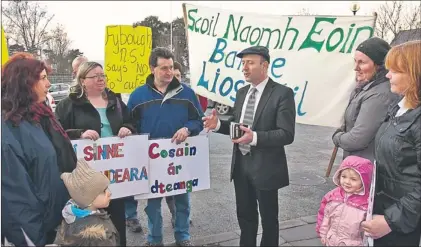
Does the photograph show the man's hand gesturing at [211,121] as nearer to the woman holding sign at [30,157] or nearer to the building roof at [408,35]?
the woman holding sign at [30,157]

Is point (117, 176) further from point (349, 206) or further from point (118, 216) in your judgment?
point (349, 206)

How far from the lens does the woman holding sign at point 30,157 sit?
2.09m

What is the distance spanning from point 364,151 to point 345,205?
59cm

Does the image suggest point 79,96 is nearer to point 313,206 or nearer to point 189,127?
point 189,127

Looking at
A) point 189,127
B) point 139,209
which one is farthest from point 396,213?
point 139,209

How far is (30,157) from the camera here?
217 centimetres

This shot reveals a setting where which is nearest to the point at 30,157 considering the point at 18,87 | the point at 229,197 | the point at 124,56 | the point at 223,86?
the point at 18,87

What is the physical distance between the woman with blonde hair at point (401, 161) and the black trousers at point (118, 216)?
199 cm

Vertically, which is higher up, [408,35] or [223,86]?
[408,35]

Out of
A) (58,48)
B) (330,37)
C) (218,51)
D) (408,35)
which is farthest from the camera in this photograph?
(58,48)

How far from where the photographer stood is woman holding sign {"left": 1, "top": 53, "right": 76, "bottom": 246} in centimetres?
209

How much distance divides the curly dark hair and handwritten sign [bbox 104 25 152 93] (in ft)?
12.3

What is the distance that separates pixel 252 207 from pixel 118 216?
1148 mm

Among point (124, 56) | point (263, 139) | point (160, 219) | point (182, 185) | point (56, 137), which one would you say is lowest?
point (160, 219)
